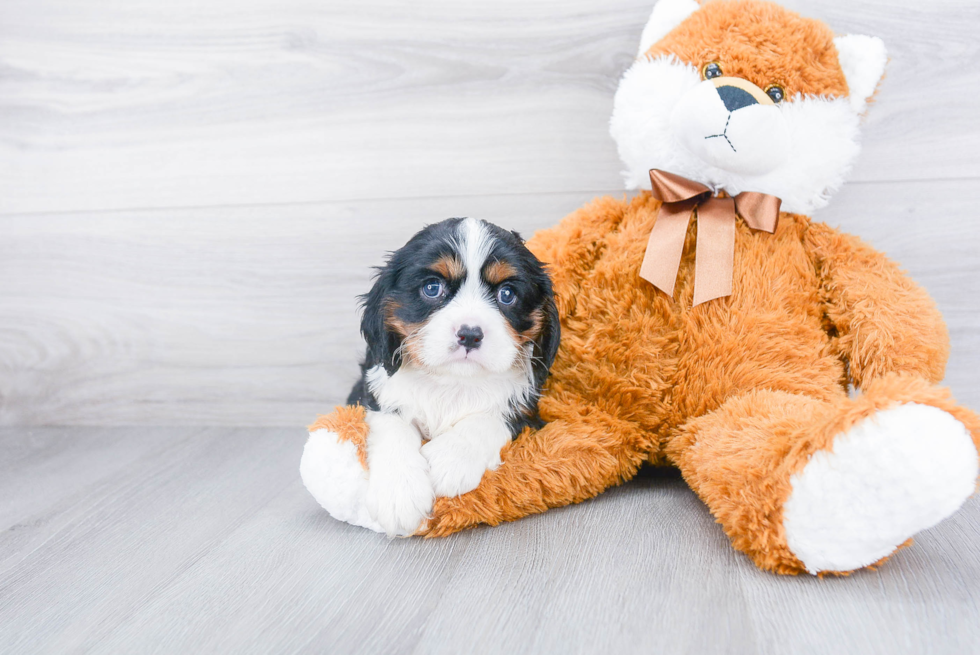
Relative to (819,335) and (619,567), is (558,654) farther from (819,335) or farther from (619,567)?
(819,335)

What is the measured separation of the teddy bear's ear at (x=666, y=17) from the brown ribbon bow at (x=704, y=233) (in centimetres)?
33

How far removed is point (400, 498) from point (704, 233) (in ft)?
2.63

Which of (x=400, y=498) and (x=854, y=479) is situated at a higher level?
(x=854, y=479)

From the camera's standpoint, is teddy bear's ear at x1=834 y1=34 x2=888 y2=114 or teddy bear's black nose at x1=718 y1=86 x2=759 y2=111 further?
teddy bear's ear at x1=834 y1=34 x2=888 y2=114

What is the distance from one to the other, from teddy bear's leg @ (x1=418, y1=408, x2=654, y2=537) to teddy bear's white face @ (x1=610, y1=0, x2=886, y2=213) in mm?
568

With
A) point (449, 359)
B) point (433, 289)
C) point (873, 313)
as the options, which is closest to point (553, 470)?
point (449, 359)

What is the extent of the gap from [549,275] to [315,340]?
882 mm

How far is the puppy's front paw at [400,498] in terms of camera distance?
1149 mm

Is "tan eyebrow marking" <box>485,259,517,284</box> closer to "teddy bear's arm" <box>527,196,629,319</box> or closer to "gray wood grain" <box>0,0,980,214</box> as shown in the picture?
"teddy bear's arm" <box>527,196,629,319</box>

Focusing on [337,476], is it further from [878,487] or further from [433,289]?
[878,487]

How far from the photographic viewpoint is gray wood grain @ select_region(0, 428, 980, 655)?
91 centimetres

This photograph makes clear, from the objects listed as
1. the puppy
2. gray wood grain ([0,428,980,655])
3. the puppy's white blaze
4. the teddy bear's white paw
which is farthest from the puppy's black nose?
the puppy's white blaze

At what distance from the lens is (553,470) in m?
1.29

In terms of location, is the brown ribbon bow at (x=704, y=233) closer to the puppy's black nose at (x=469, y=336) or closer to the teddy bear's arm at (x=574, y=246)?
the teddy bear's arm at (x=574, y=246)
